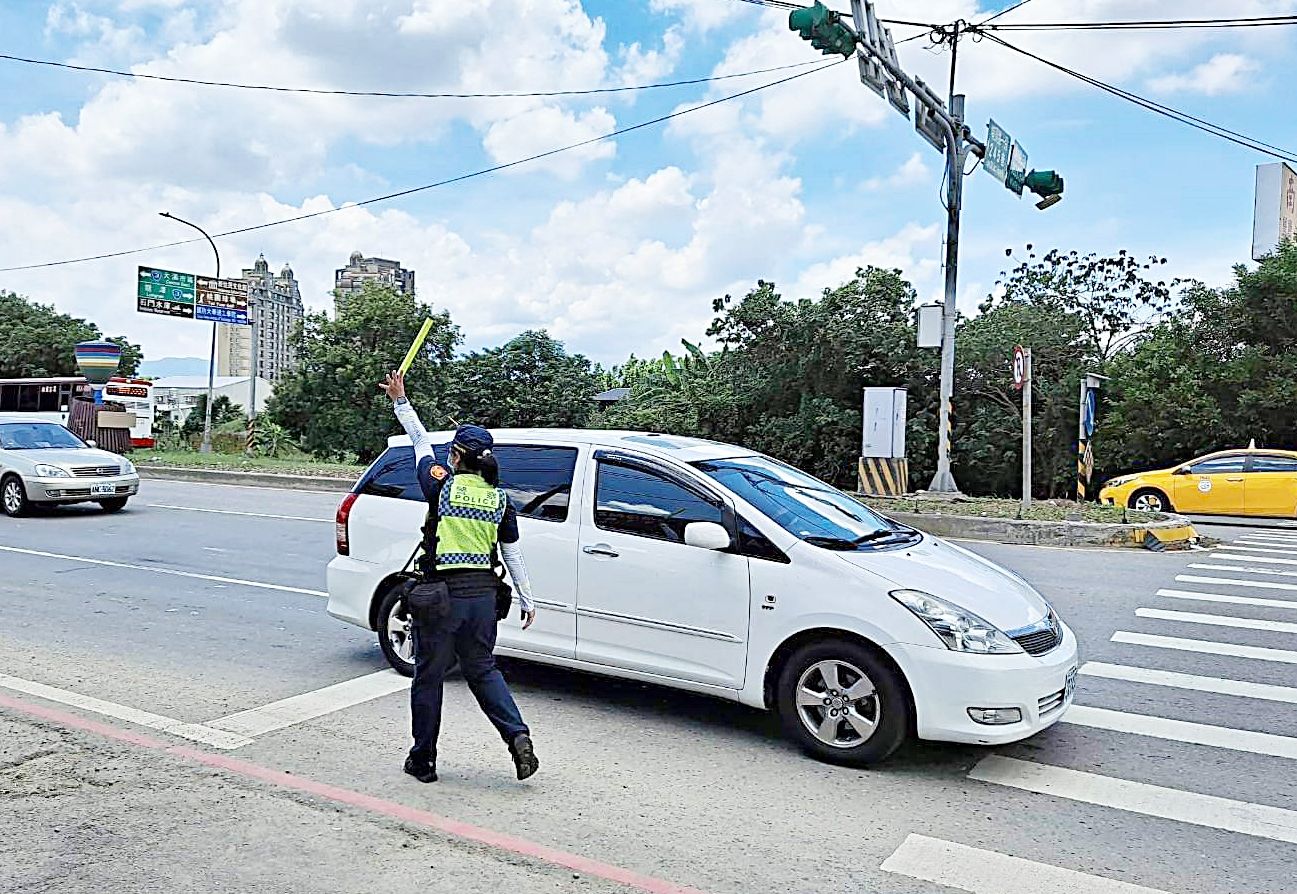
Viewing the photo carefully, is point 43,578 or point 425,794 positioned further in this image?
point 43,578

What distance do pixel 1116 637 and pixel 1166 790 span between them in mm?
3744

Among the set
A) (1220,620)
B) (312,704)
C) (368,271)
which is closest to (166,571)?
(312,704)

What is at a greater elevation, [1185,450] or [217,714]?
[1185,450]

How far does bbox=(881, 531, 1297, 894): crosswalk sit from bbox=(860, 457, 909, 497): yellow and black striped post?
888cm

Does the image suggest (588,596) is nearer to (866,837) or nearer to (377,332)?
(866,837)

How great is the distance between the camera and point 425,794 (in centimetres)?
493

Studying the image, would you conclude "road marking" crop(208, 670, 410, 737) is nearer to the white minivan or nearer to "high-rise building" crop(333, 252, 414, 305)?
the white minivan

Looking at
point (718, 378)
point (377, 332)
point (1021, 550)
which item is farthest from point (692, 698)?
point (377, 332)

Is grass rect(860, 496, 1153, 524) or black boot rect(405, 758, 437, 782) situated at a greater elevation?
grass rect(860, 496, 1153, 524)

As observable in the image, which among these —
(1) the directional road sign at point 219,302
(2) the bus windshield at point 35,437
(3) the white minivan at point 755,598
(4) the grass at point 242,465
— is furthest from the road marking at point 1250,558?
(1) the directional road sign at point 219,302

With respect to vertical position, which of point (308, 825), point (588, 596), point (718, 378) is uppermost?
point (718, 378)

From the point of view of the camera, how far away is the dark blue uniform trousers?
4938mm

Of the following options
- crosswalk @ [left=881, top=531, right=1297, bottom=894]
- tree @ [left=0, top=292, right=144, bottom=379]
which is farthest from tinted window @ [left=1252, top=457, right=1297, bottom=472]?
tree @ [left=0, top=292, right=144, bottom=379]

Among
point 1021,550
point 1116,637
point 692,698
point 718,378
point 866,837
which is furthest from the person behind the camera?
point 718,378
